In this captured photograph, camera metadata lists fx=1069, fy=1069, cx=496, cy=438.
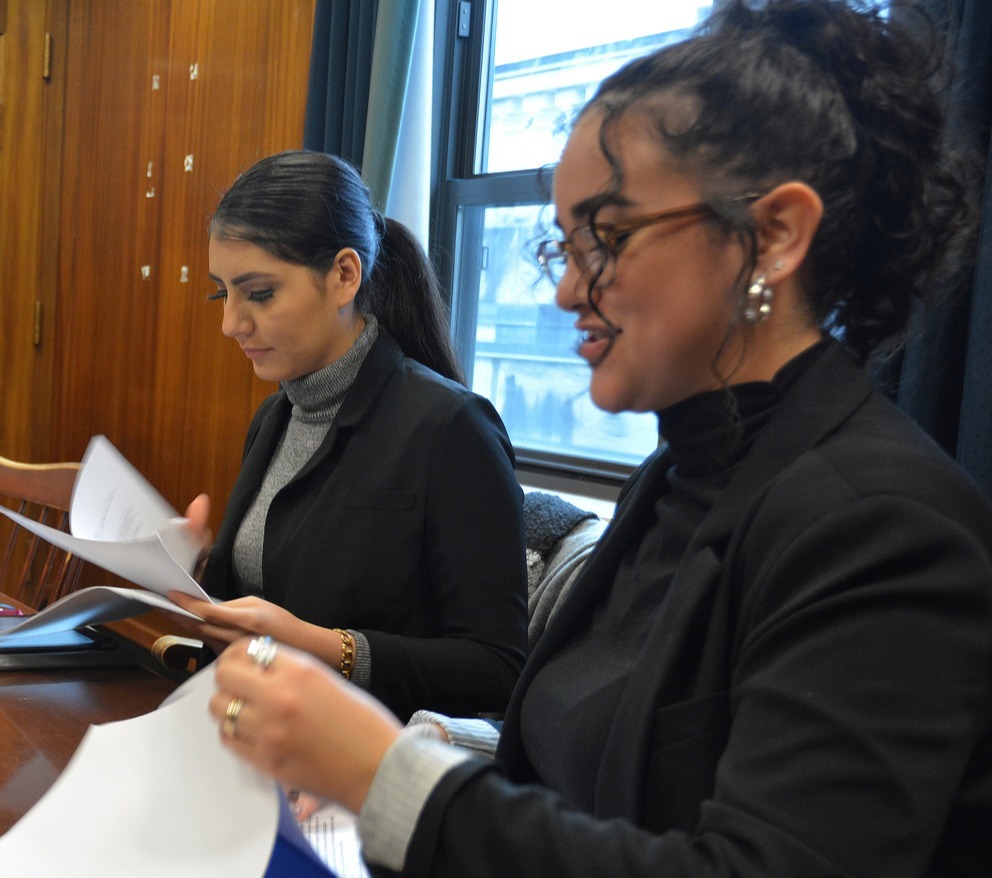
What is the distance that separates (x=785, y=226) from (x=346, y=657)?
850 millimetres

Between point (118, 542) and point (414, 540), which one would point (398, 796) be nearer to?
point (118, 542)

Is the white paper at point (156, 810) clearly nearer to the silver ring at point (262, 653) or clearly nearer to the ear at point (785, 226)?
the silver ring at point (262, 653)

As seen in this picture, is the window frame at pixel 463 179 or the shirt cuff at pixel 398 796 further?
the window frame at pixel 463 179

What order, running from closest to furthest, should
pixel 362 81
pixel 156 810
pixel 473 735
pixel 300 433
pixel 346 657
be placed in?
pixel 156 810
pixel 473 735
pixel 346 657
pixel 300 433
pixel 362 81

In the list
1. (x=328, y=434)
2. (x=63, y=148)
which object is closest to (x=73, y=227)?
(x=63, y=148)

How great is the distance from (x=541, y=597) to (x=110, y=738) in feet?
3.26

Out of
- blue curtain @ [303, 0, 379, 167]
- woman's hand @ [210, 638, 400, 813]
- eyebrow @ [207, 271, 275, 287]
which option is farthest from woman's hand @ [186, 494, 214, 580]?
blue curtain @ [303, 0, 379, 167]

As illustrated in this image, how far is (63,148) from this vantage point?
13.9 feet

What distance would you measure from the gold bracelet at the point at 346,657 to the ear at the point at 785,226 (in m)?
0.81

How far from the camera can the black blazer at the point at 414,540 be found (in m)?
1.50

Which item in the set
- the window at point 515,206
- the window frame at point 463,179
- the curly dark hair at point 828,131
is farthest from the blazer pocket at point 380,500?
the window frame at point 463,179

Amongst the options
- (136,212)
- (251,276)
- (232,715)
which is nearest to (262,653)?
(232,715)

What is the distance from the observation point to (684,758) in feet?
2.36

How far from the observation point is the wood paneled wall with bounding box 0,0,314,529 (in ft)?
10.6
